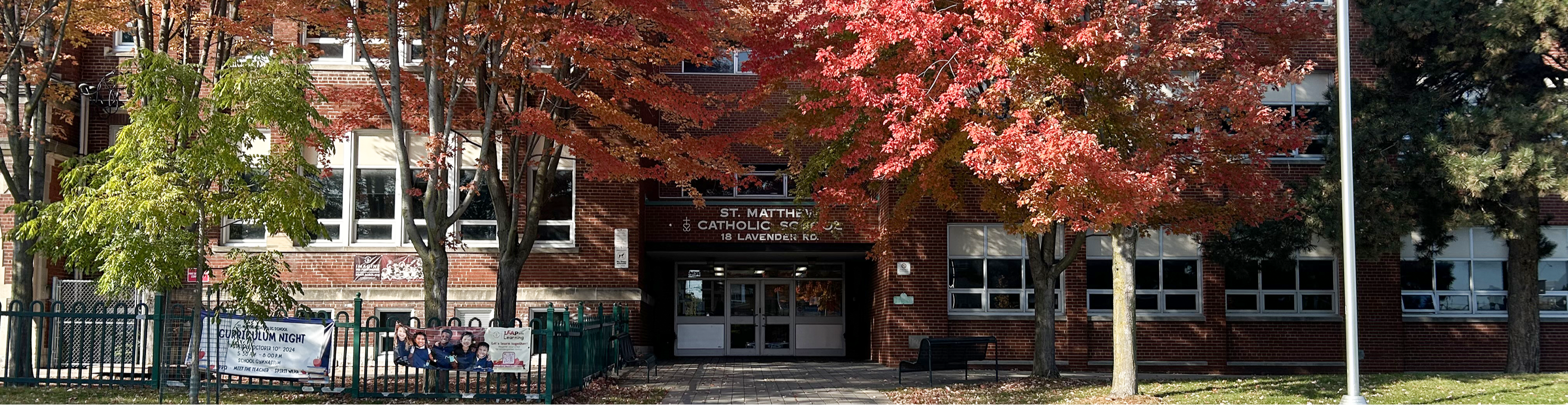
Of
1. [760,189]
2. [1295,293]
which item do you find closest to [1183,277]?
[1295,293]

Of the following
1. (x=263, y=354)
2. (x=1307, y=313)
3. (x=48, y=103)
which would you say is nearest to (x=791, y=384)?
(x=263, y=354)

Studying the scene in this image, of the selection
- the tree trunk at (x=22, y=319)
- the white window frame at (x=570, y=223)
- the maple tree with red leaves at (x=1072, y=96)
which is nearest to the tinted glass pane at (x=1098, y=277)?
the maple tree with red leaves at (x=1072, y=96)

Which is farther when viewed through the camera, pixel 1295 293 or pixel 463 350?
pixel 1295 293

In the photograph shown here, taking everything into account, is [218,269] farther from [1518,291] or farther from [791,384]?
[1518,291]

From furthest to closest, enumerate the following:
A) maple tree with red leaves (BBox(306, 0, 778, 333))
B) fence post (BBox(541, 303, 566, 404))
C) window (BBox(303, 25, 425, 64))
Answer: window (BBox(303, 25, 425, 64)) → maple tree with red leaves (BBox(306, 0, 778, 333)) → fence post (BBox(541, 303, 566, 404))

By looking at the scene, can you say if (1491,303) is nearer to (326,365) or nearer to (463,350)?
(463,350)

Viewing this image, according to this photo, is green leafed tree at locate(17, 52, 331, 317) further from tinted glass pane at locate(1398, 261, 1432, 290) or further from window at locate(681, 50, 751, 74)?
tinted glass pane at locate(1398, 261, 1432, 290)

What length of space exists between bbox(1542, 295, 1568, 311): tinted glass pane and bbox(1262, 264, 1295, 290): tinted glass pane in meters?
4.61

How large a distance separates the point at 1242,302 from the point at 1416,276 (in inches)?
134

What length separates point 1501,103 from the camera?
1686 centimetres

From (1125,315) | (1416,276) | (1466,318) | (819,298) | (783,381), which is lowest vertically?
(783,381)

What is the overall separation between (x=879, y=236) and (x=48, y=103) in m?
13.2

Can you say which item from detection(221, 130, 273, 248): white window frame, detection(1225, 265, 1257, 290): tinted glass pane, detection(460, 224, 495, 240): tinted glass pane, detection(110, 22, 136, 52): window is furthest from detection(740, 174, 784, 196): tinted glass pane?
detection(110, 22, 136, 52): window

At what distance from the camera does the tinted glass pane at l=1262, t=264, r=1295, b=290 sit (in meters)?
21.5
